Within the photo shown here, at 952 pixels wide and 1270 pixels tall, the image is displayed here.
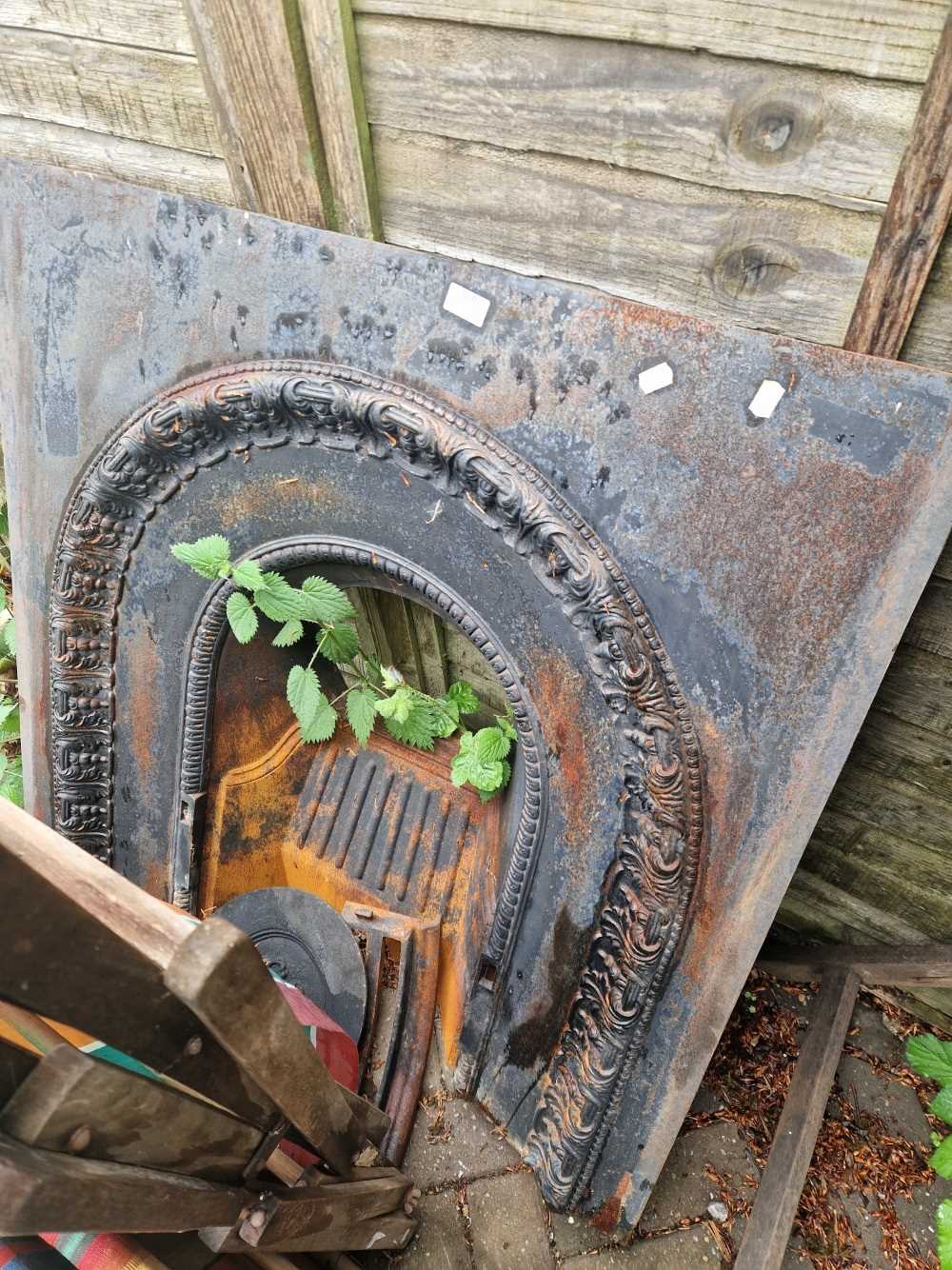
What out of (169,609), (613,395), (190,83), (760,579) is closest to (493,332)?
(613,395)

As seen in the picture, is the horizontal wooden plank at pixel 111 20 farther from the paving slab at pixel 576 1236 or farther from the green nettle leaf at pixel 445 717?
the paving slab at pixel 576 1236

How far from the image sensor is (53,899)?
69cm

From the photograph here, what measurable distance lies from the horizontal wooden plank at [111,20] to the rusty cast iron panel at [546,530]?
0.22 meters

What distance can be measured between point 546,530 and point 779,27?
0.67 meters

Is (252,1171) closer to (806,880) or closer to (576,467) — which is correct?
(576,467)

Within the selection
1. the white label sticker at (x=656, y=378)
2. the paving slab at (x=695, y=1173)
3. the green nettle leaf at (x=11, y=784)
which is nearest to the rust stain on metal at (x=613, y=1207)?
the paving slab at (x=695, y=1173)

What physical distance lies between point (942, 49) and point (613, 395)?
511 mm

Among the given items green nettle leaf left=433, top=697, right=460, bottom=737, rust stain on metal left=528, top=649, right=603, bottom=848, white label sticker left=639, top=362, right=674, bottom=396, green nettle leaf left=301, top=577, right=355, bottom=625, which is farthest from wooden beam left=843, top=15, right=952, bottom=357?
green nettle leaf left=433, top=697, right=460, bottom=737

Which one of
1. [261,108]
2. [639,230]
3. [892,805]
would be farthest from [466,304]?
[892,805]

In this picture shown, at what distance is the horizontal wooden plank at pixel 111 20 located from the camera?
1.24 m

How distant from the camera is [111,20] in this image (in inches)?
50.6

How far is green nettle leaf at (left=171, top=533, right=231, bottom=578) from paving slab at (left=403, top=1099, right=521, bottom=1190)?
1.30 metres

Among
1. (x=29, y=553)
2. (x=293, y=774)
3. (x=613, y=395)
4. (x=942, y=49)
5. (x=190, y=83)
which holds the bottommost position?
(x=293, y=774)

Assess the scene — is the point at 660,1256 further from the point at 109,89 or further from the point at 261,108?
the point at 109,89
